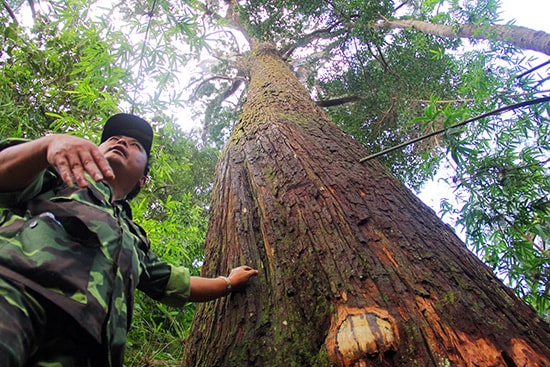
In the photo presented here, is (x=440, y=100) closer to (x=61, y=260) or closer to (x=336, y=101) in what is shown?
(x=336, y=101)

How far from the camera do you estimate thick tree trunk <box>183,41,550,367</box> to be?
0.90m

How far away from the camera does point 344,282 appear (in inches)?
44.8

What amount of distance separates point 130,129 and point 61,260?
870 mm

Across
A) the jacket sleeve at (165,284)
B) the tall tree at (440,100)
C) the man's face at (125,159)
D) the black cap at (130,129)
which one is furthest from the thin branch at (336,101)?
the jacket sleeve at (165,284)

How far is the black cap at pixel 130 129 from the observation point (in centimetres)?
166

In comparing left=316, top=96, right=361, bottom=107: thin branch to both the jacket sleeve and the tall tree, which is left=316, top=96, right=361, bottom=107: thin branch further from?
the jacket sleeve

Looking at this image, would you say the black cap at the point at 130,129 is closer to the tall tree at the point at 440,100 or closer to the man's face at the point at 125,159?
the man's face at the point at 125,159

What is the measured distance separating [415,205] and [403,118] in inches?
152

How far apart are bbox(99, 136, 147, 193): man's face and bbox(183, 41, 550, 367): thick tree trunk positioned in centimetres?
51

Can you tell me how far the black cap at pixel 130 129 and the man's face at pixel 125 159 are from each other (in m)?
0.06

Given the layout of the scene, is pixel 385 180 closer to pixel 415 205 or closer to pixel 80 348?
pixel 415 205

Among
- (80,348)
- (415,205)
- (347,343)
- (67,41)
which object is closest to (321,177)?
(415,205)

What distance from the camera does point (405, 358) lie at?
860 mm

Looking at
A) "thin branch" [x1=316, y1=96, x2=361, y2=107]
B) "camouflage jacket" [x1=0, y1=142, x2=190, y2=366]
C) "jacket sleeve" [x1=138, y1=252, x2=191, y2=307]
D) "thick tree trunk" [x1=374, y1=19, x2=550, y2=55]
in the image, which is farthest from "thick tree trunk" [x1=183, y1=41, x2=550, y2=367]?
"thin branch" [x1=316, y1=96, x2=361, y2=107]
